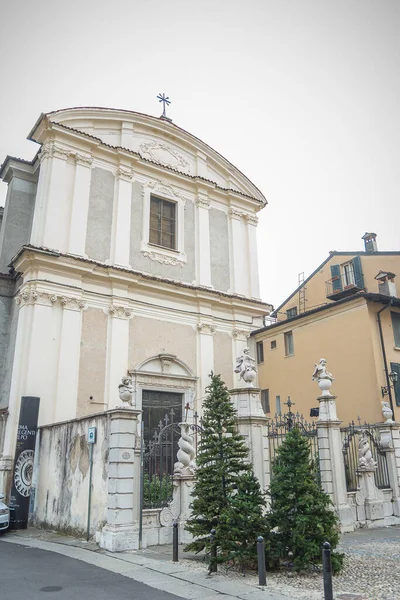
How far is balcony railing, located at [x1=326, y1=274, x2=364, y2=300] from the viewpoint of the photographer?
97.5 feet

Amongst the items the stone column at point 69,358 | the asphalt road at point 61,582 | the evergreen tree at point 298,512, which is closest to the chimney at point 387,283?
the stone column at point 69,358

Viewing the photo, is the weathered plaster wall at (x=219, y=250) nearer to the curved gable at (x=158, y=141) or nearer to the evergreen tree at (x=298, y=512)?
the curved gable at (x=158, y=141)

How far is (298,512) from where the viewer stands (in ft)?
27.5

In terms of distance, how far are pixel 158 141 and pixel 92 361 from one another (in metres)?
11.0

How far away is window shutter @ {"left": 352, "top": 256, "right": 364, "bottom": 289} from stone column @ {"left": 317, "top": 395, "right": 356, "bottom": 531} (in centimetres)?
1760

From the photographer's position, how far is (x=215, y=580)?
7930 mm

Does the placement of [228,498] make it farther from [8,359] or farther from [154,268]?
[154,268]

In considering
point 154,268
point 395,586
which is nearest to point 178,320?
point 154,268

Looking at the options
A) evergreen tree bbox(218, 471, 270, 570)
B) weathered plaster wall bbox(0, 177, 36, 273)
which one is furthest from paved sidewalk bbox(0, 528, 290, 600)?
weathered plaster wall bbox(0, 177, 36, 273)

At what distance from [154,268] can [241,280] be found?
4.65 meters

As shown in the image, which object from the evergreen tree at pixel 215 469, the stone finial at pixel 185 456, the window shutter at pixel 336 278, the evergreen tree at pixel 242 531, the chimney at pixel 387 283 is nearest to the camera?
the evergreen tree at pixel 242 531

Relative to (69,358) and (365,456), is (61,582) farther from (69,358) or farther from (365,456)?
(365,456)

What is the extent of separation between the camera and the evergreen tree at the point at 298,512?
26.8 ft

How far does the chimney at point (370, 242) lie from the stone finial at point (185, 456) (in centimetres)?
2682
